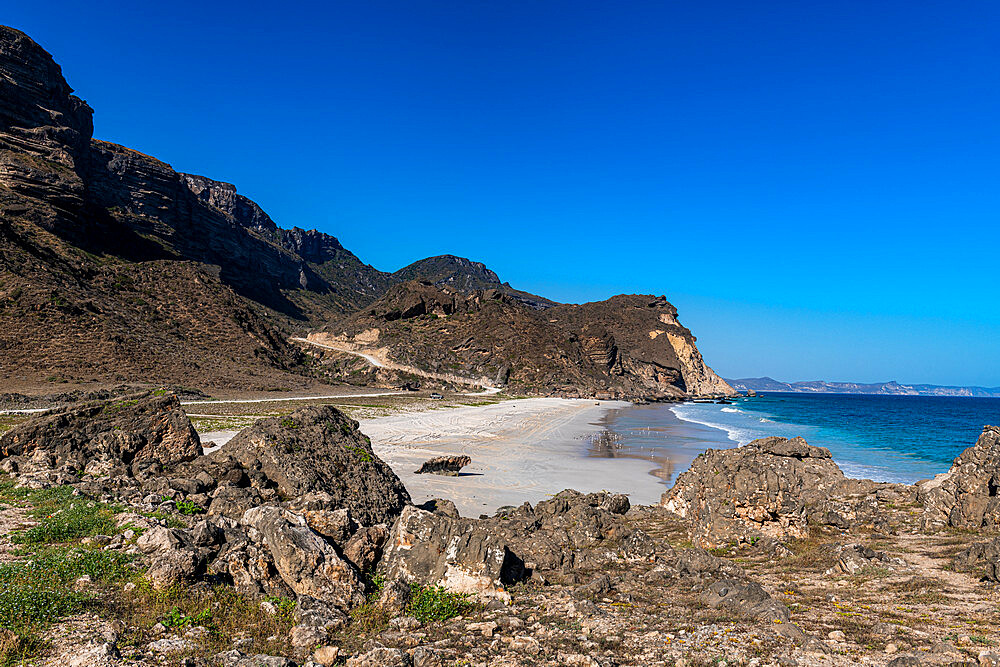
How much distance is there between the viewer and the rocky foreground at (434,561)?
5.04 m

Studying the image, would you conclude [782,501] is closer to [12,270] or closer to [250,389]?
[250,389]

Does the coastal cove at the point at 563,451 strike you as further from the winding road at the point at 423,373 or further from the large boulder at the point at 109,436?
the winding road at the point at 423,373

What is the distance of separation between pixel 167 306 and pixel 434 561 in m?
59.5

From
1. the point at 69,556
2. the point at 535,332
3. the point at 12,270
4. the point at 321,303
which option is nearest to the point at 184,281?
the point at 12,270

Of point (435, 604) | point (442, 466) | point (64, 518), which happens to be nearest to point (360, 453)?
point (64, 518)

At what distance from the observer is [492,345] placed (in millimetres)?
89312

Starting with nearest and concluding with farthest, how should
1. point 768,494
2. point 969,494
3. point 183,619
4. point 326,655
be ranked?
point 326,655, point 183,619, point 969,494, point 768,494

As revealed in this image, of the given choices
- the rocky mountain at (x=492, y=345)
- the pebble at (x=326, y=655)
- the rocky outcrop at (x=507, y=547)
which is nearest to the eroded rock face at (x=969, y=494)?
the rocky outcrop at (x=507, y=547)

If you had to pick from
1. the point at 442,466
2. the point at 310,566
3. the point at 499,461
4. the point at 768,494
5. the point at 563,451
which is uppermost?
the point at 768,494

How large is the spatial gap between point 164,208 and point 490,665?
15067 centimetres

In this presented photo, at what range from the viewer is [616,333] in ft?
465

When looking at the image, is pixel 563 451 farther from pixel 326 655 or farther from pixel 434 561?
pixel 326 655

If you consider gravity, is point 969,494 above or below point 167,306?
below

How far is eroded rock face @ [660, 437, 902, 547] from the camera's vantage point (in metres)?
9.67
